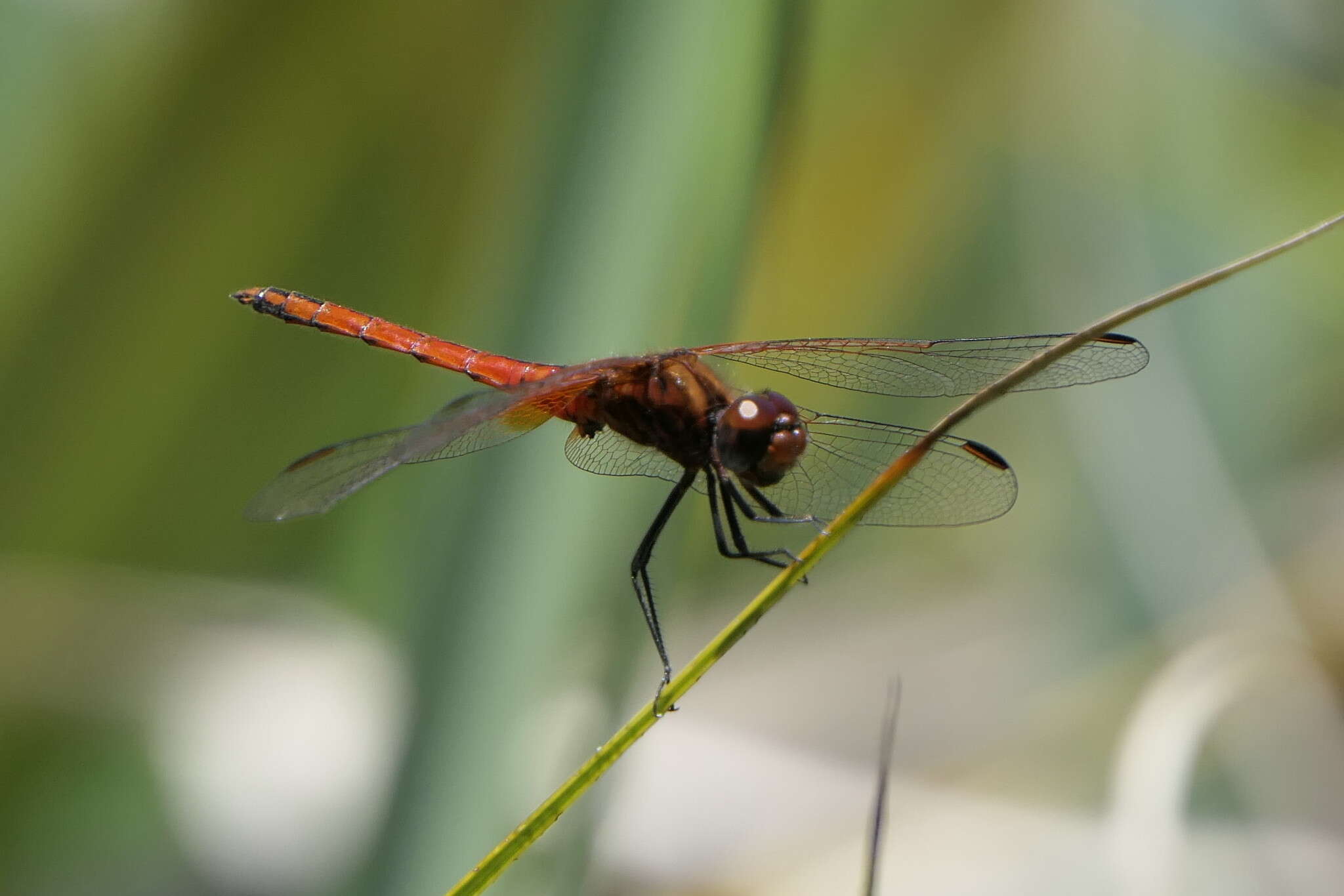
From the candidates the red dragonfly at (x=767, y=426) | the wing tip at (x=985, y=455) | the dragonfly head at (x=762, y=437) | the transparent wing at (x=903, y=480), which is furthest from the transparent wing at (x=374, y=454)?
the wing tip at (x=985, y=455)

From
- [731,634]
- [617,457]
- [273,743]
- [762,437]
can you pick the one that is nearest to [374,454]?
[617,457]

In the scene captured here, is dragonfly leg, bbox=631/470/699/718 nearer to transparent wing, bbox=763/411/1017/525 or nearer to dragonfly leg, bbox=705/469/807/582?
dragonfly leg, bbox=705/469/807/582

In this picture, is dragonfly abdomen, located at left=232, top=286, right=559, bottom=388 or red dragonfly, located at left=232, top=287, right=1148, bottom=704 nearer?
red dragonfly, located at left=232, top=287, right=1148, bottom=704

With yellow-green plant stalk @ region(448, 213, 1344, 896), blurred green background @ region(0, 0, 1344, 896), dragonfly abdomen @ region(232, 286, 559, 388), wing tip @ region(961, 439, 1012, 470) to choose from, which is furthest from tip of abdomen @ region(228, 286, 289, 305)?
yellow-green plant stalk @ region(448, 213, 1344, 896)

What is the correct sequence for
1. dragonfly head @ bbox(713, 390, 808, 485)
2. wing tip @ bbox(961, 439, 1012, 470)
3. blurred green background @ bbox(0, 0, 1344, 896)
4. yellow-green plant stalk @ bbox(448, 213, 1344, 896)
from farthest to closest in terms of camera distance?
dragonfly head @ bbox(713, 390, 808, 485) → wing tip @ bbox(961, 439, 1012, 470) → blurred green background @ bbox(0, 0, 1344, 896) → yellow-green plant stalk @ bbox(448, 213, 1344, 896)

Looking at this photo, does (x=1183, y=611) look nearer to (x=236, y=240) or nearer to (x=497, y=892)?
(x=497, y=892)

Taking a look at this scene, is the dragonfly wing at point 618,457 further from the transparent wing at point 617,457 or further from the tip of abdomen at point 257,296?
the tip of abdomen at point 257,296

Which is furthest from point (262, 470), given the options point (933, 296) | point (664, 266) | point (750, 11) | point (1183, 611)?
point (1183, 611)
